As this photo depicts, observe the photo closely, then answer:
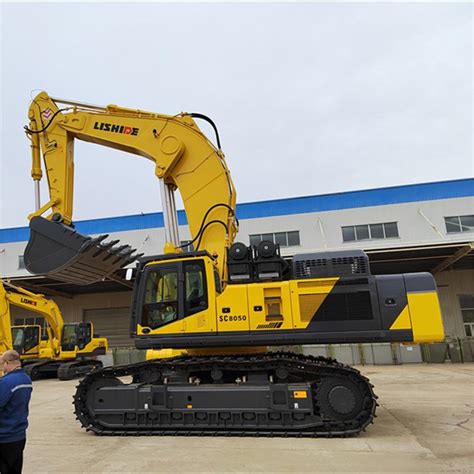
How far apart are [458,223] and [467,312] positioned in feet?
18.6

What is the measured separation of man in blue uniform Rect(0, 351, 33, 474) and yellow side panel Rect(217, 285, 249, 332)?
3.45m

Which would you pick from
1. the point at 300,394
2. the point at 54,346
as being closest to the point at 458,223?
the point at 300,394

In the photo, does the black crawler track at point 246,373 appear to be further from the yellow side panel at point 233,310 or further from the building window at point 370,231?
the building window at point 370,231

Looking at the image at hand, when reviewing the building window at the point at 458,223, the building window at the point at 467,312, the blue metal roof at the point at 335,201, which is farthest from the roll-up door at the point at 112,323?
the building window at the point at 467,312

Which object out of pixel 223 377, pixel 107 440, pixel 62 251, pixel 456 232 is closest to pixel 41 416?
pixel 107 440

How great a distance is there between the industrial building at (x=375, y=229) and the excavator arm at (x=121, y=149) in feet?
45.3

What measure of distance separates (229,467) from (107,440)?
97.4 inches

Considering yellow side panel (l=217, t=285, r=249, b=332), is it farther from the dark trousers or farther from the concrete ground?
the dark trousers

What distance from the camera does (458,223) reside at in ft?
74.7

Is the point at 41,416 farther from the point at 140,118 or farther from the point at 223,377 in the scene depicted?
the point at 140,118

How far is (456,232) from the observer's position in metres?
22.6

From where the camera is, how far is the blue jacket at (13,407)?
356 centimetres

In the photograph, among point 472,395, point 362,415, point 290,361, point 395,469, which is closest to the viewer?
point 395,469

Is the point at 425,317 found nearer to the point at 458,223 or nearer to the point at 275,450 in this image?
the point at 275,450
